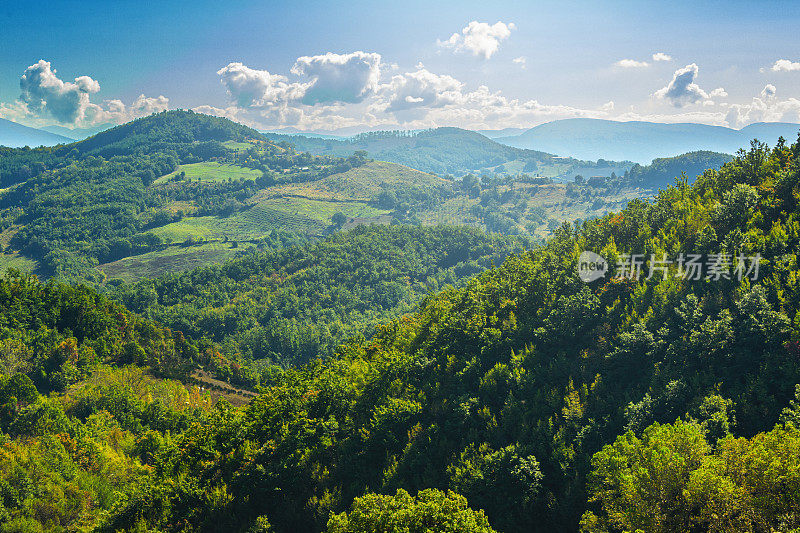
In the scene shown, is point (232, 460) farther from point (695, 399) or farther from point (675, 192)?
point (675, 192)

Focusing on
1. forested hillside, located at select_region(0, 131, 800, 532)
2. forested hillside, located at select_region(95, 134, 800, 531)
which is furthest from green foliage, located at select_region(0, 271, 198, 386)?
forested hillside, located at select_region(95, 134, 800, 531)

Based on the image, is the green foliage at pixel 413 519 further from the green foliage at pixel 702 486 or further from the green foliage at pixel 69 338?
the green foliage at pixel 69 338

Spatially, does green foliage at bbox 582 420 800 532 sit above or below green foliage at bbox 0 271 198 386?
above

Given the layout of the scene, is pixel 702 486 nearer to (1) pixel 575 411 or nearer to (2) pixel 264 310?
(1) pixel 575 411

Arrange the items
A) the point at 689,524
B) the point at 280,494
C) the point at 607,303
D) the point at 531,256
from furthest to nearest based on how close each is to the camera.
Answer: the point at 531,256 → the point at 607,303 → the point at 280,494 → the point at 689,524

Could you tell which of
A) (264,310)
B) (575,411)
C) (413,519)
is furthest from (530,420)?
(264,310)

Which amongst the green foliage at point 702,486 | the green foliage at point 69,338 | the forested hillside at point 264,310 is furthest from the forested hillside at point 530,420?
the forested hillside at point 264,310

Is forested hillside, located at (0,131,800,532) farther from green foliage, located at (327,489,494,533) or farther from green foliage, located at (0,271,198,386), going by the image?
green foliage, located at (0,271,198,386)

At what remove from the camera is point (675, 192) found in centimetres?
7356

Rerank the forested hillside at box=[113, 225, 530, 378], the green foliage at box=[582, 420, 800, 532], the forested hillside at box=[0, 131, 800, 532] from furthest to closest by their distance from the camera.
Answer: the forested hillside at box=[113, 225, 530, 378] → the forested hillside at box=[0, 131, 800, 532] → the green foliage at box=[582, 420, 800, 532]

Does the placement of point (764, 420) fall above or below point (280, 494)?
above

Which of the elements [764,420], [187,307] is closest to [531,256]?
[764,420]

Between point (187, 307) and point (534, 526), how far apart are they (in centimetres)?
16188

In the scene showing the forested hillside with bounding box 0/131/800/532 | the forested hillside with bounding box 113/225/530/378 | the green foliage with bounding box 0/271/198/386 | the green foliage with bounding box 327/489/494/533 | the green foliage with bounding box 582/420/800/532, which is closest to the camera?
the green foliage with bounding box 582/420/800/532
